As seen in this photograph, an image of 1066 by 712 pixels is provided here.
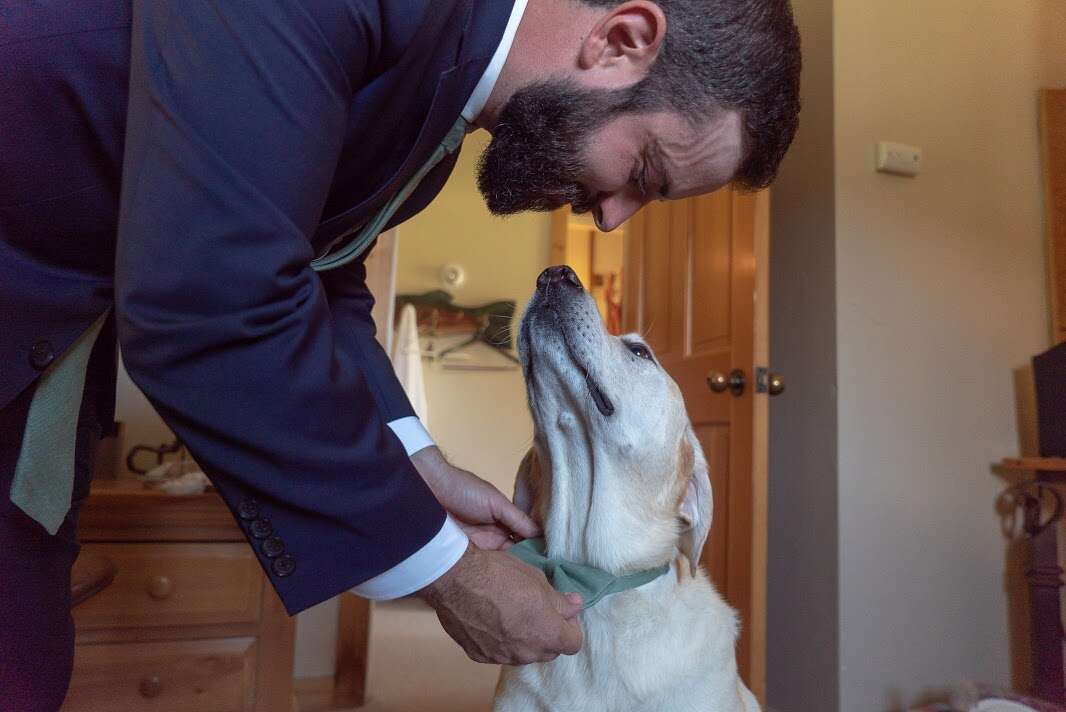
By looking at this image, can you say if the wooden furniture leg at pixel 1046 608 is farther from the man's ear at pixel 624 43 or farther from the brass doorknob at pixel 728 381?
the man's ear at pixel 624 43

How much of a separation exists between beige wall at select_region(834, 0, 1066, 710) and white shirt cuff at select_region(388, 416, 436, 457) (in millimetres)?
1518

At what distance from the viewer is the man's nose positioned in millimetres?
1111

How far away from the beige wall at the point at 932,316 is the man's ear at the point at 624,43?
5.40ft

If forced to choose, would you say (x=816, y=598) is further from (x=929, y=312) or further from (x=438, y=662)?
(x=438, y=662)

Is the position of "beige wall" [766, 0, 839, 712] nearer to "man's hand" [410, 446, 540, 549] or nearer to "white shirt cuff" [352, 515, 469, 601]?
"man's hand" [410, 446, 540, 549]

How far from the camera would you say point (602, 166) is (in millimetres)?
1013

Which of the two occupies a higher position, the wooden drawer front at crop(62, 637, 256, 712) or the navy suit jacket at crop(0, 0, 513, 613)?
the navy suit jacket at crop(0, 0, 513, 613)

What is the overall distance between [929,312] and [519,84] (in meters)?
1.98

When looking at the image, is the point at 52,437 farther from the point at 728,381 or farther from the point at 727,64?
the point at 728,381

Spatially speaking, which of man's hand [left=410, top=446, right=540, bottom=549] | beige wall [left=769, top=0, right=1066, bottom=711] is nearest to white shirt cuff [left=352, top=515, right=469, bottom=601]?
man's hand [left=410, top=446, right=540, bottom=549]

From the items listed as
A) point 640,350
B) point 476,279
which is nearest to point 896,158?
point 640,350

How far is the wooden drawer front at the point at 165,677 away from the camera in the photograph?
59.5 inches

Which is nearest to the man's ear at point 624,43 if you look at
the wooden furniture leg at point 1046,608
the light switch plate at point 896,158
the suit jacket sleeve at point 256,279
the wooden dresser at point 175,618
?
the suit jacket sleeve at point 256,279

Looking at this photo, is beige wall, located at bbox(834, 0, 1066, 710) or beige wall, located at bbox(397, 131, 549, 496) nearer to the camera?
beige wall, located at bbox(834, 0, 1066, 710)
